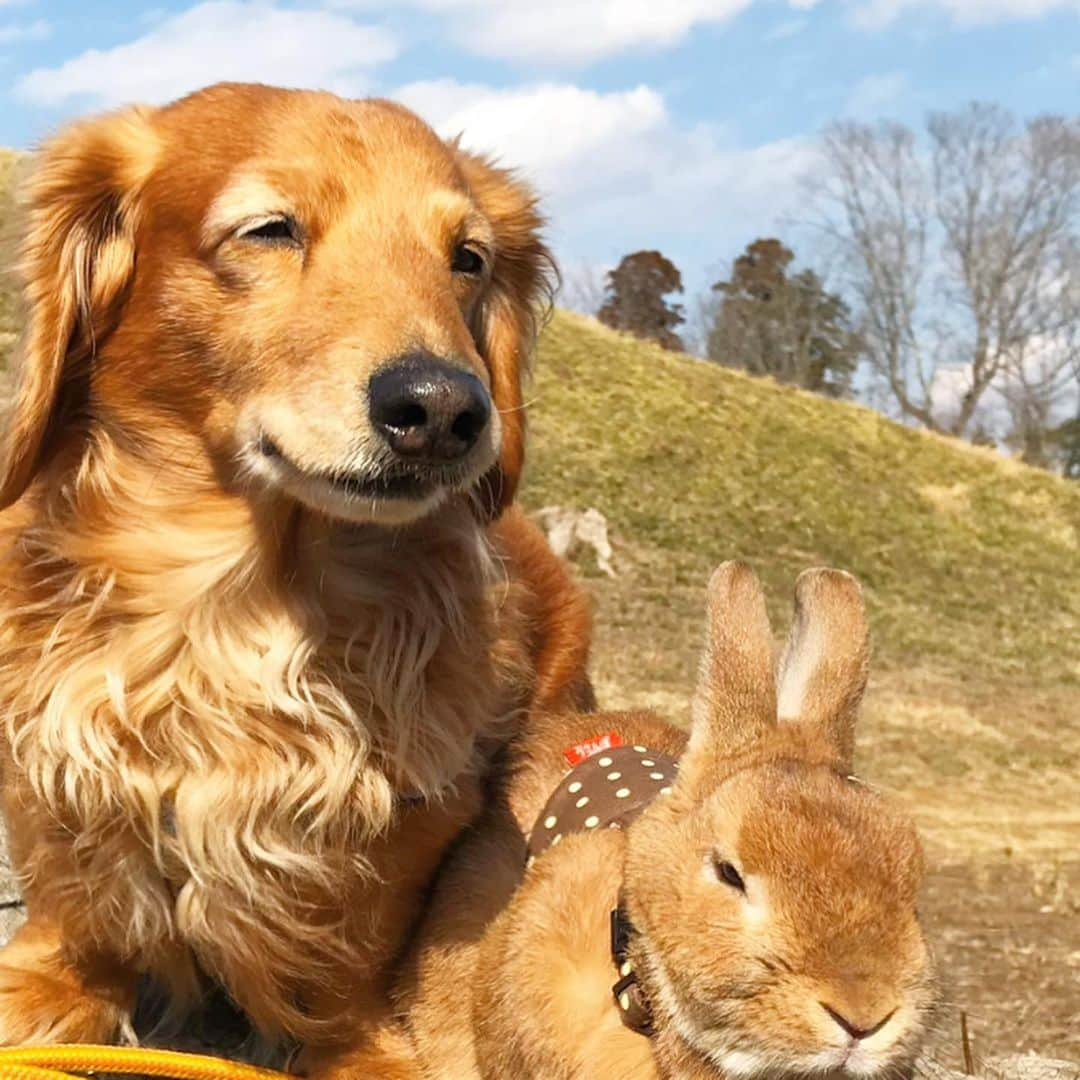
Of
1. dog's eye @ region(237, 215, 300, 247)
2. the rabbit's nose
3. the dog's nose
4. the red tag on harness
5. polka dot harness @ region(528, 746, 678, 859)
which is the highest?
dog's eye @ region(237, 215, 300, 247)

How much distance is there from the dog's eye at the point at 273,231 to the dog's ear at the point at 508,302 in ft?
1.79

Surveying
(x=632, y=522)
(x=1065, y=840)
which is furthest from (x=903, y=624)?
(x=1065, y=840)

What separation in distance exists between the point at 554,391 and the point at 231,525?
59.3 ft

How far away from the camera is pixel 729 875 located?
1.67m

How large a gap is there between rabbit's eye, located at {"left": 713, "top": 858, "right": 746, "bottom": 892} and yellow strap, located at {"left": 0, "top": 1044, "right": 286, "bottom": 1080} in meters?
1.10

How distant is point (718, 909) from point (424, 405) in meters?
0.88

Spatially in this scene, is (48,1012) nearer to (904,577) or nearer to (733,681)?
(733,681)

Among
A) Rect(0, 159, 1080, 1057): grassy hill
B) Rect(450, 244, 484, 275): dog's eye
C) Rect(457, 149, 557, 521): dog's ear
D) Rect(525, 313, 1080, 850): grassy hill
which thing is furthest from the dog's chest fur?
Rect(525, 313, 1080, 850): grassy hill

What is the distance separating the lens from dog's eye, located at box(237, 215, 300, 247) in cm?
240

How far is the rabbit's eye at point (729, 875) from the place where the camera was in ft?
5.41

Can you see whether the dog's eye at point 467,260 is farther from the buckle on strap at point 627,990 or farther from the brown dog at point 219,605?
the buckle on strap at point 627,990

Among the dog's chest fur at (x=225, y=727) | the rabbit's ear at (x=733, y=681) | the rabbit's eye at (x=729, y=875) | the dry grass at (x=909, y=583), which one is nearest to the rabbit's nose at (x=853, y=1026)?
the rabbit's eye at (x=729, y=875)

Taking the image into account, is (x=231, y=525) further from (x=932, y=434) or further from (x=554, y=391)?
(x=932, y=434)

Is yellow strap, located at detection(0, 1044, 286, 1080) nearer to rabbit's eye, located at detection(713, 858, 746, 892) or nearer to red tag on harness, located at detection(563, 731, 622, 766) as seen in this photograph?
red tag on harness, located at detection(563, 731, 622, 766)
